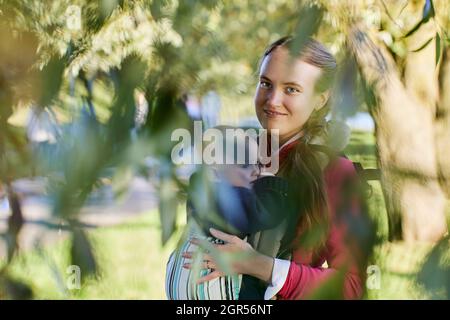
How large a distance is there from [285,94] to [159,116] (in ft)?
1.05

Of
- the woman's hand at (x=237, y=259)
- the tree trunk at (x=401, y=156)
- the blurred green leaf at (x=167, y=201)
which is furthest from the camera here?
the woman's hand at (x=237, y=259)

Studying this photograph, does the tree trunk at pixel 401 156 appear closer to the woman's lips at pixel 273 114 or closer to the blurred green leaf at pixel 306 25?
the blurred green leaf at pixel 306 25

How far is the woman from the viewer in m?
0.54

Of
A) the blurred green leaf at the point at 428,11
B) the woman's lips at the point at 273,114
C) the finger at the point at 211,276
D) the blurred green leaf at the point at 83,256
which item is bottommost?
the finger at the point at 211,276

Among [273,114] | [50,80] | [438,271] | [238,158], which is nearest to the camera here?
[50,80]

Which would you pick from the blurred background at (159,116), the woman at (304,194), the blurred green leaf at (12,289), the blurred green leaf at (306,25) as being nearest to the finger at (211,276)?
the woman at (304,194)

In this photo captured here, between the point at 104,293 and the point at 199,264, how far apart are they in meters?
0.15

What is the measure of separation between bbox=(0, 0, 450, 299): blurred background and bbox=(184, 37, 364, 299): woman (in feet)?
0.09

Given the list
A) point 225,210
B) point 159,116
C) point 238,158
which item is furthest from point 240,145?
point 159,116

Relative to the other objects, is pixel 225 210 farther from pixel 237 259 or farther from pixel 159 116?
pixel 237 259

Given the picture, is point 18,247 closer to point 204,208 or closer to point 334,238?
point 204,208

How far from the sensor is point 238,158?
63 centimetres

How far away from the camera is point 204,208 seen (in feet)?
1.43

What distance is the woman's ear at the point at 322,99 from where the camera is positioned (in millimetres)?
539
